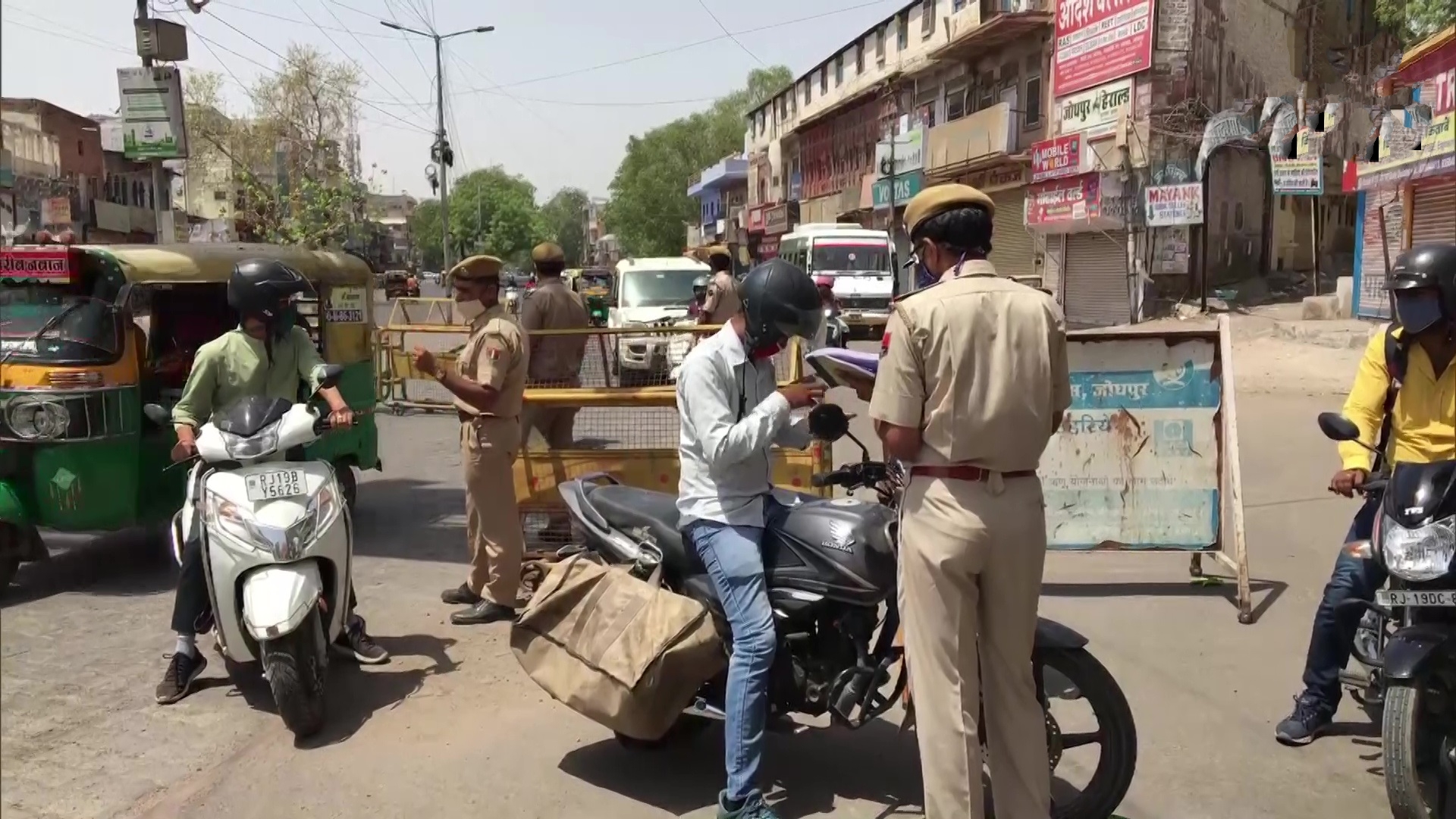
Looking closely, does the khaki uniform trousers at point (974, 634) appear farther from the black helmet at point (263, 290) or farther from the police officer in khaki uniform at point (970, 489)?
the black helmet at point (263, 290)

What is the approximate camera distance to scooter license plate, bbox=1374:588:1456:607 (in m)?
3.58

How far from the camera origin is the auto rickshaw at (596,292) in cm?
2481

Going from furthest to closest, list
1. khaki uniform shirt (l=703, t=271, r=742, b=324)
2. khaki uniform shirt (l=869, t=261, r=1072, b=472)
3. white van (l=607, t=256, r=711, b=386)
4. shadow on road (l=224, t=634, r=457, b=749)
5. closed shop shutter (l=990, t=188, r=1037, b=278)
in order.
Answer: closed shop shutter (l=990, t=188, r=1037, b=278) → white van (l=607, t=256, r=711, b=386) → khaki uniform shirt (l=703, t=271, r=742, b=324) → shadow on road (l=224, t=634, r=457, b=749) → khaki uniform shirt (l=869, t=261, r=1072, b=472)

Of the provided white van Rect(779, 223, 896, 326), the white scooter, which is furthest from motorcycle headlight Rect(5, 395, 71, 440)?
white van Rect(779, 223, 896, 326)

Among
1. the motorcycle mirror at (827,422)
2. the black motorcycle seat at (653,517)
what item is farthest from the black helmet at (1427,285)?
the black motorcycle seat at (653,517)

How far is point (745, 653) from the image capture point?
359 cm

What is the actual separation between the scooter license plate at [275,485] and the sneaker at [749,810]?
85.6 inches


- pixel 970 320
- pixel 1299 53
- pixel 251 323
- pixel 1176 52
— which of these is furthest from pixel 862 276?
pixel 970 320

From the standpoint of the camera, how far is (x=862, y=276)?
78.0 ft

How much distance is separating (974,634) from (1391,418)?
7.11 feet

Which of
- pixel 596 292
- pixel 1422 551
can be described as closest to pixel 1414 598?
pixel 1422 551

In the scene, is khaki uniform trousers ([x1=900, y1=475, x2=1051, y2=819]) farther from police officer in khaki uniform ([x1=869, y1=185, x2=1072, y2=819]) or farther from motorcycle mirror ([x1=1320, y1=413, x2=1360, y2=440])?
motorcycle mirror ([x1=1320, y1=413, x2=1360, y2=440])

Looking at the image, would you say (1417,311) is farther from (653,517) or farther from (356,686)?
(356,686)

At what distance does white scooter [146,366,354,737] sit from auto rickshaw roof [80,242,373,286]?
6.35 ft
